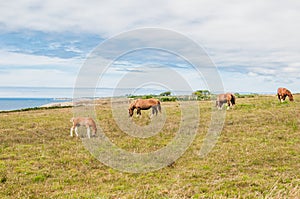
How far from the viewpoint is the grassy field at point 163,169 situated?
8258mm

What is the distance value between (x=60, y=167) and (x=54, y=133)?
789cm

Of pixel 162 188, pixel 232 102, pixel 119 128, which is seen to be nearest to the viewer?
pixel 162 188

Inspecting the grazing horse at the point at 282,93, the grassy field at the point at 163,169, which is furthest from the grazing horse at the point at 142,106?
the grazing horse at the point at 282,93

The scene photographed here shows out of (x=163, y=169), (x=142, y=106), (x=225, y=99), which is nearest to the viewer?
(x=163, y=169)

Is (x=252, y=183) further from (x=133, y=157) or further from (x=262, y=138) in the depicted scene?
(x=262, y=138)

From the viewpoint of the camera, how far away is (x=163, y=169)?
10.8 meters

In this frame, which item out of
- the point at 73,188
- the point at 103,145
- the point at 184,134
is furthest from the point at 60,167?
the point at 184,134

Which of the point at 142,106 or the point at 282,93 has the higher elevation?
the point at 282,93

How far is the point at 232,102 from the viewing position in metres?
29.9

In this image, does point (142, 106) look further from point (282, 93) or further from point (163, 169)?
point (282, 93)

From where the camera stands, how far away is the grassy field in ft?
27.1

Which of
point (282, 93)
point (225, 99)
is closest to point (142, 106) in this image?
point (225, 99)

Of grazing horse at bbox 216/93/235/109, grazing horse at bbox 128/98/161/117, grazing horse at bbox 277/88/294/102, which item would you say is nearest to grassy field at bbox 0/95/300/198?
grazing horse at bbox 128/98/161/117

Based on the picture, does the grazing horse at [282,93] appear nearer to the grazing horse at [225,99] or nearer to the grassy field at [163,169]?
the grazing horse at [225,99]
